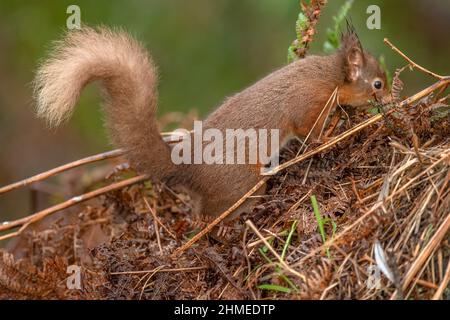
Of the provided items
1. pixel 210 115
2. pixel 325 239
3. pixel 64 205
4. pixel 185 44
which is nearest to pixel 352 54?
pixel 210 115

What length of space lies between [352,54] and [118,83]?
151cm

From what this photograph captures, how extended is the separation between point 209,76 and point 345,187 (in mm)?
4821

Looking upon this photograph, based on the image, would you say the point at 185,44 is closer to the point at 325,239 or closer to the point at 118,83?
the point at 118,83

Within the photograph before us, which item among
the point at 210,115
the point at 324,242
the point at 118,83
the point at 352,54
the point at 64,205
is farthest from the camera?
the point at 352,54

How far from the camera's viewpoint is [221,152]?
12.3 feet

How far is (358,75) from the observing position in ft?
13.7

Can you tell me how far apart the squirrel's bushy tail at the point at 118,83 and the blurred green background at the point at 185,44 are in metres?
3.34

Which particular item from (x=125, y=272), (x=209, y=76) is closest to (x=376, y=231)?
(x=125, y=272)

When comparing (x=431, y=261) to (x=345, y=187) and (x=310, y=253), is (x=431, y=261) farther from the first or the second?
(x=345, y=187)

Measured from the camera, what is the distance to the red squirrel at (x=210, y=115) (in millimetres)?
3277

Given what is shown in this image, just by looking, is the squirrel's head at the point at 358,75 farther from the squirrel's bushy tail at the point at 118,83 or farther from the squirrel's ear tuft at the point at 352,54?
the squirrel's bushy tail at the point at 118,83

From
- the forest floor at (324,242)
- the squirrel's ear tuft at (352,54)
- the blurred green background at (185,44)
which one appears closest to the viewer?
the forest floor at (324,242)

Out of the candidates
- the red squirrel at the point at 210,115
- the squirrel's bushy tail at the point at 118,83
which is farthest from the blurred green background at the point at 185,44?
the squirrel's bushy tail at the point at 118,83
